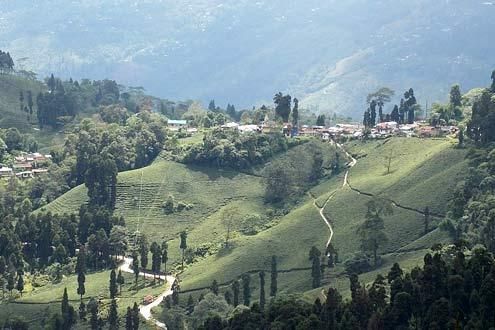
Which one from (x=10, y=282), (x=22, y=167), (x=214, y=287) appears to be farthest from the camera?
(x=22, y=167)

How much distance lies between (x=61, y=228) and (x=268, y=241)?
25937 millimetres

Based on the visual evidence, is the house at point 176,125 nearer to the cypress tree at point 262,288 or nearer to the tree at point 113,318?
the cypress tree at point 262,288

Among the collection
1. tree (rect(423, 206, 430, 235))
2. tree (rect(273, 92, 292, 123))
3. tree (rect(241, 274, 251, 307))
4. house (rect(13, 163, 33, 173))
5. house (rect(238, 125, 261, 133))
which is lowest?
tree (rect(241, 274, 251, 307))

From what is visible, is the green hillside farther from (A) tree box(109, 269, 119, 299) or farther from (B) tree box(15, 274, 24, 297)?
(A) tree box(109, 269, 119, 299)

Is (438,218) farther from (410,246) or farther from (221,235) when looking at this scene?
(221,235)

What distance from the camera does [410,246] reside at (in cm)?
9806

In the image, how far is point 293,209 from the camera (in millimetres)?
120125

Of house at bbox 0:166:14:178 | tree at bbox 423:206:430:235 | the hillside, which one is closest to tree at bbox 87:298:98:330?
the hillside

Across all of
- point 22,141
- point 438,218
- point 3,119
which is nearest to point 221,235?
point 438,218

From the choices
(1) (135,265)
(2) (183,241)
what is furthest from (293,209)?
(1) (135,265)

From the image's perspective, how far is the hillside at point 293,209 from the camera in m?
102

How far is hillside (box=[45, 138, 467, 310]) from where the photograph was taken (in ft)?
334

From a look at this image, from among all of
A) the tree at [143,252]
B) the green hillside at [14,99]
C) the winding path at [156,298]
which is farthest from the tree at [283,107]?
the green hillside at [14,99]

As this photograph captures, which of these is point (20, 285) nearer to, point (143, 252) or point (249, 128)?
point (143, 252)
